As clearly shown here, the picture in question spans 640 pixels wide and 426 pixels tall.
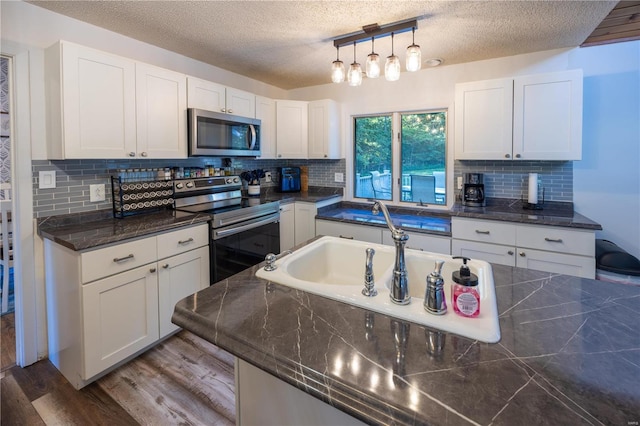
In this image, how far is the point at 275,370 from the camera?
748 millimetres

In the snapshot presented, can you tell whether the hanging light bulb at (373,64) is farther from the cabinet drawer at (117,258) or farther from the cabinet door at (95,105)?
the cabinet drawer at (117,258)

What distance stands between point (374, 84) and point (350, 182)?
115 cm

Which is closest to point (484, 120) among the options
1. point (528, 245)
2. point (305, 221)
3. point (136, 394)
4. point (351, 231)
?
point (528, 245)

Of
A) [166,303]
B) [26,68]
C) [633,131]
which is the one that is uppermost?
[26,68]

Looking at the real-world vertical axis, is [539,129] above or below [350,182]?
above

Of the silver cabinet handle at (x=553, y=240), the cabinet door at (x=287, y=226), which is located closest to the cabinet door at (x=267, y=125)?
the cabinet door at (x=287, y=226)

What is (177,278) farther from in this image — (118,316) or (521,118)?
(521,118)

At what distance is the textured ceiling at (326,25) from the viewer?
79.6 inches

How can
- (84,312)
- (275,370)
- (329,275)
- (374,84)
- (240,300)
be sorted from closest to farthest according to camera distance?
(275,370) → (240,300) → (329,275) → (84,312) → (374,84)

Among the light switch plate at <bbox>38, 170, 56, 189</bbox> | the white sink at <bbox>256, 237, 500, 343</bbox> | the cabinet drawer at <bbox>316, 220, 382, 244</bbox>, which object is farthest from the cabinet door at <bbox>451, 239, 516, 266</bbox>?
the light switch plate at <bbox>38, 170, 56, 189</bbox>

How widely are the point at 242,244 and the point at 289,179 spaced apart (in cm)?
145

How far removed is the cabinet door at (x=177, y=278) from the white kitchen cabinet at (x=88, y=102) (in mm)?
847

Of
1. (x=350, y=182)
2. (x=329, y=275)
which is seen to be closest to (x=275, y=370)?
(x=329, y=275)

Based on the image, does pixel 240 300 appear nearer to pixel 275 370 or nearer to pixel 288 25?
pixel 275 370
